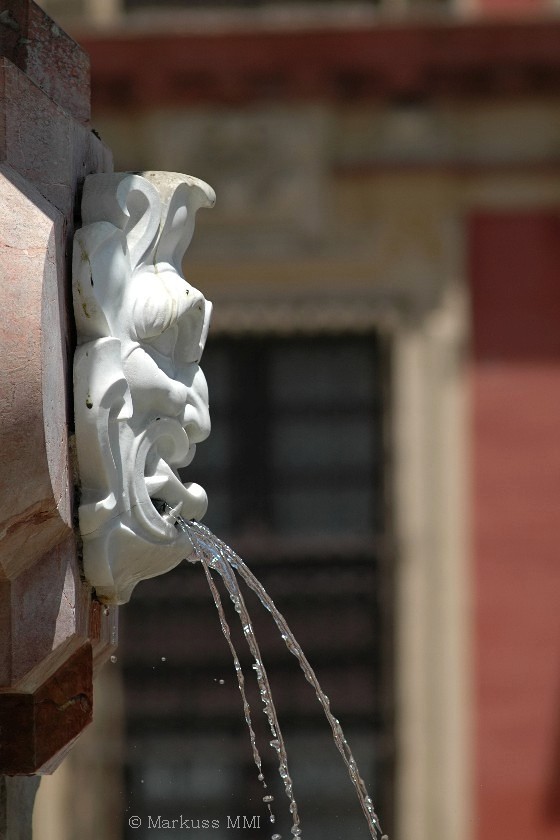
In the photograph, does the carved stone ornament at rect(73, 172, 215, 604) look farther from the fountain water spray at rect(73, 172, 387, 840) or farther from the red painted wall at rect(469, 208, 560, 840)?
the red painted wall at rect(469, 208, 560, 840)

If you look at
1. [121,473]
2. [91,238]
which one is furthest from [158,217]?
[121,473]

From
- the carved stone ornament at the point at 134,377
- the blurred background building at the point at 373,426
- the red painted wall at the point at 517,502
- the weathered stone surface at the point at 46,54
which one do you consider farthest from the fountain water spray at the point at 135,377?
the red painted wall at the point at 517,502

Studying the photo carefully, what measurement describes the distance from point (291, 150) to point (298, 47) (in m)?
0.40

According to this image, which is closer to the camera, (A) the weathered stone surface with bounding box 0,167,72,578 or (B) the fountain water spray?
(A) the weathered stone surface with bounding box 0,167,72,578

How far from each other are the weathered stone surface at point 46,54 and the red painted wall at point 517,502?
534cm

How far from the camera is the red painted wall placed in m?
7.73

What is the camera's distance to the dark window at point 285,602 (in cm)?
782

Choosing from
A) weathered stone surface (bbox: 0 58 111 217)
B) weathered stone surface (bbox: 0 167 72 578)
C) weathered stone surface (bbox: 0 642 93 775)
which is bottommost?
weathered stone surface (bbox: 0 642 93 775)

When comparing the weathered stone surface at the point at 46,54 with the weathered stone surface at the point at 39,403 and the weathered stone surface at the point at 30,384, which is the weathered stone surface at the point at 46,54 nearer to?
the weathered stone surface at the point at 39,403

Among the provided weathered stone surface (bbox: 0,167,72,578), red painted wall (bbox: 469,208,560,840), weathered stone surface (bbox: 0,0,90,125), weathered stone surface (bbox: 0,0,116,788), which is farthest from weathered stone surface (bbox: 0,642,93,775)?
red painted wall (bbox: 469,208,560,840)

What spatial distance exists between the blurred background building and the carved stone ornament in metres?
5.20

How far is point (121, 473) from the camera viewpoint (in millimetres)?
2365

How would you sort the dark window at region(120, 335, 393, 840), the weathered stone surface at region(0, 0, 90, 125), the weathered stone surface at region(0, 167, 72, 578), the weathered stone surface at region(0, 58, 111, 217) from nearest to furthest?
the weathered stone surface at region(0, 167, 72, 578)
the weathered stone surface at region(0, 58, 111, 217)
the weathered stone surface at region(0, 0, 90, 125)
the dark window at region(120, 335, 393, 840)

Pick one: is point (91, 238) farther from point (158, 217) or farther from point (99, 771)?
point (99, 771)
